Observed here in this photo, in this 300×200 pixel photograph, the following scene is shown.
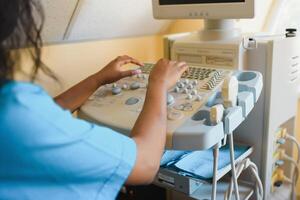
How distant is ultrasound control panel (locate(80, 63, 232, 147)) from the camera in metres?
0.83

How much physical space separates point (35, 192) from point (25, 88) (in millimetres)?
→ 172

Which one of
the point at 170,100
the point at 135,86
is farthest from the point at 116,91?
the point at 170,100

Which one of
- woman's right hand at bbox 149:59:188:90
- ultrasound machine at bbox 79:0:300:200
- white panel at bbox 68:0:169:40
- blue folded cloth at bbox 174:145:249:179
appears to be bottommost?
blue folded cloth at bbox 174:145:249:179

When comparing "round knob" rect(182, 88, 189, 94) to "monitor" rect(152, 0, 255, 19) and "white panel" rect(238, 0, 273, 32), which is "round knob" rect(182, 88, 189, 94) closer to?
"monitor" rect(152, 0, 255, 19)

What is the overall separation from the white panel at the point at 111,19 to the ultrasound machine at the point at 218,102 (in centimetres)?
21

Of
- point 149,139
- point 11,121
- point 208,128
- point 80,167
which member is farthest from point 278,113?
point 11,121

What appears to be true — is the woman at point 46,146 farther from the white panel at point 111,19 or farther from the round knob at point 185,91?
the white panel at point 111,19

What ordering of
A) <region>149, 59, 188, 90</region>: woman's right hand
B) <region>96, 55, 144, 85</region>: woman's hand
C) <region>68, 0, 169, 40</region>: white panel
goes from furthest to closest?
1. <region>68, 0, 169, 40</region>: white panel
2. <region>96, 55, 144, 85</region>: woman's hand
3. <region>149, 59, 188, 90</region>: woman's right hand

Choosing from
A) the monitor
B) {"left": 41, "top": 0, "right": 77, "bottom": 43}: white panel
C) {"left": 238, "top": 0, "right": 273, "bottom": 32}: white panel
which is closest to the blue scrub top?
the monitor

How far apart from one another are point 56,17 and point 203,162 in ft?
2.33

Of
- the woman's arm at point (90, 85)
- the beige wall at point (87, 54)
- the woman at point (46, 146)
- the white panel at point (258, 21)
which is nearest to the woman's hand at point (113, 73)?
the woman's arm at point (90, 85)

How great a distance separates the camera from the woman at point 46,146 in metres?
0.50

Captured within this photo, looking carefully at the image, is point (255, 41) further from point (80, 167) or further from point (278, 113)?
point (80, 167)

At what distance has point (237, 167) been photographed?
104cm
